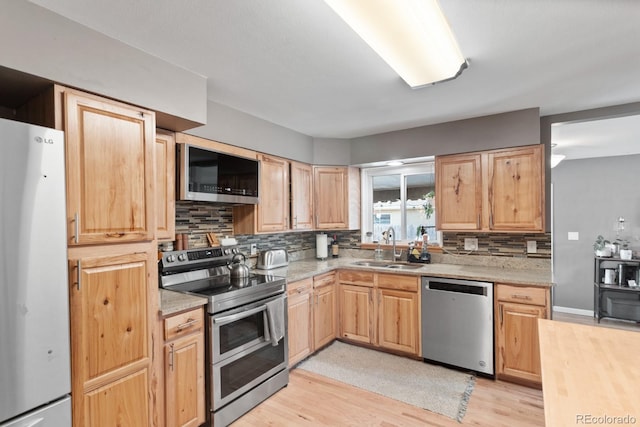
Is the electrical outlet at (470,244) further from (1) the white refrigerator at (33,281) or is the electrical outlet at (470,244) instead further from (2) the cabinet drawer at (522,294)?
(1) the white refrigerator at (33,281)

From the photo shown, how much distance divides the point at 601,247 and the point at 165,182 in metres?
5.40

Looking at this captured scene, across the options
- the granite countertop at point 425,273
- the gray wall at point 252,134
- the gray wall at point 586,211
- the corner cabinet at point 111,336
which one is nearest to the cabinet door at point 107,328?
the corner cabinet at point 111,336

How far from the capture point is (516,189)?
9.64 ft

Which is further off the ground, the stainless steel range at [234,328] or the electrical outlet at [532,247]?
the electrical outlet at [532,247]

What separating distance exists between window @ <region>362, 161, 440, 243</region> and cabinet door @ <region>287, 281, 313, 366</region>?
4.63 ft

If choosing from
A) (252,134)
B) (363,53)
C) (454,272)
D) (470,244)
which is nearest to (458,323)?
(454,272)

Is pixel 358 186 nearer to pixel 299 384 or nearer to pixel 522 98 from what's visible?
pixel 522 98

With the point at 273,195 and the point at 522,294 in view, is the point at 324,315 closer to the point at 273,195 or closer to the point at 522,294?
the point at 273,195

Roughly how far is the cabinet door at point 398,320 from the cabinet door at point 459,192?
829mm

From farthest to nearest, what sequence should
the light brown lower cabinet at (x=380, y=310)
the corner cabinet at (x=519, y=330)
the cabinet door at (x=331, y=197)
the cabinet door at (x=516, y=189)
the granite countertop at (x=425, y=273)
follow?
the cabinet door at (x=331, y=197)
the light brown lower cabinet at (x=380, y=310)
the cabinet door at (x=516, y=189)
the corner cabinet at (x=519, y=330)
the granite countertop at (x=425, y=273)

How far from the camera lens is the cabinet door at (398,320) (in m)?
3.08

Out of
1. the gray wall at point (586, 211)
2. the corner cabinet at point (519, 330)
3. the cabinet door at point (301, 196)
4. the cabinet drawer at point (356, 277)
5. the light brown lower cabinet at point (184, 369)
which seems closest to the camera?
the light brown lower cabinet at point (184, 369)

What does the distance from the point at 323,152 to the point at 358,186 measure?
0.65 m
